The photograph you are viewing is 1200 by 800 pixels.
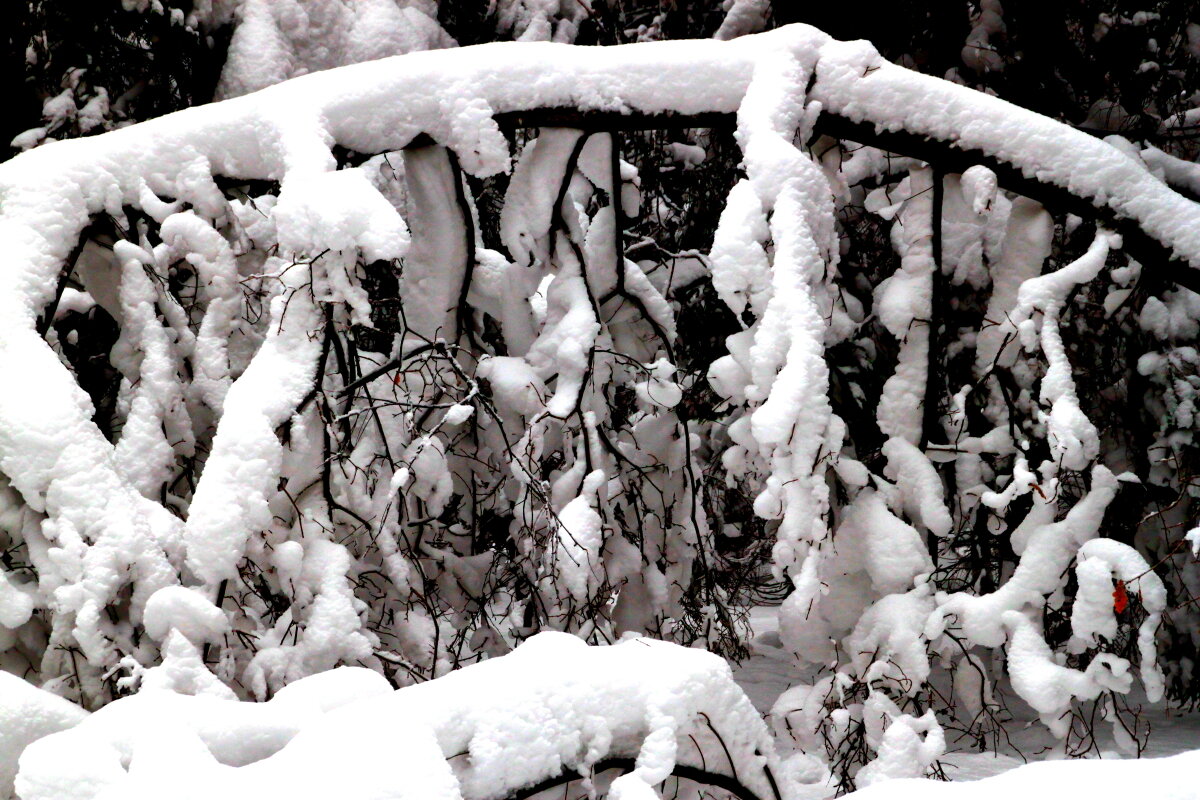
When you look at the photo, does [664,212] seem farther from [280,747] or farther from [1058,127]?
[280,747]

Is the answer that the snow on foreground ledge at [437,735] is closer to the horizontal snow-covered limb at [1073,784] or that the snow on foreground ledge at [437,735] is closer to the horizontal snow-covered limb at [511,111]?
the horizontal snow-covered limb at [1073,784]

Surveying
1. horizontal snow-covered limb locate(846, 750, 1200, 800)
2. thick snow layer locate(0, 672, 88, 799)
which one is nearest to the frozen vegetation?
thick snow layer locate(0, 672, 88, 799)

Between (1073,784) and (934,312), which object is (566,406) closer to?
(934,312)

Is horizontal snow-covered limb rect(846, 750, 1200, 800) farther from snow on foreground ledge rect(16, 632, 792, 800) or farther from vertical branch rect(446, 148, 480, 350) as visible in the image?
vertical branch rect(446, 148, 480, 350)

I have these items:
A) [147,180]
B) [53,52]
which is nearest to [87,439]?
[147,180]

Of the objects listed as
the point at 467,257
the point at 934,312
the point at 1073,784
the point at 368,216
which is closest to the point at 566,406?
the point at 467,257

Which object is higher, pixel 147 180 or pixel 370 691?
pixel 147 180

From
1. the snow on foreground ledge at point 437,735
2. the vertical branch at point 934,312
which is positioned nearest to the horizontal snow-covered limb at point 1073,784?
the snow on foreground ledge at point 437,735

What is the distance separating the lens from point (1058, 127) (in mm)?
3348

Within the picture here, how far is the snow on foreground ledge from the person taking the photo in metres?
1.45

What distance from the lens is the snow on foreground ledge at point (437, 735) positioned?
145cm

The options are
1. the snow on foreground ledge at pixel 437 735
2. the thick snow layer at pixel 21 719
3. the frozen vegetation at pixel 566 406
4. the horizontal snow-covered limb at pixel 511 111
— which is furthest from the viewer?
the horizontal snow-covered limb at pixel 511 111

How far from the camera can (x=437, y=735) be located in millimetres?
1596

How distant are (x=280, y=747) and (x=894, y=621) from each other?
2.14 m
